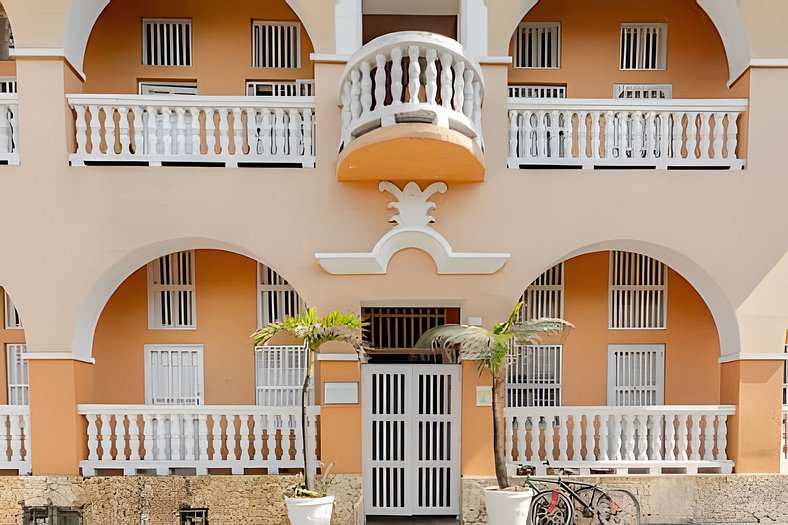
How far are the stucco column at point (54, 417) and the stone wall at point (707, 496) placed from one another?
553 centimetres

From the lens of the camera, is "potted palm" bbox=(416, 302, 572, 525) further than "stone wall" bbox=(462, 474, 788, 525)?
No

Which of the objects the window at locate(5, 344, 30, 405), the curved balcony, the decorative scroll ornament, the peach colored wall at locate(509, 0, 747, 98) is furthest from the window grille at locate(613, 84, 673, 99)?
the window at locate(5, 344, 30, 405)

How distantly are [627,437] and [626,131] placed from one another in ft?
14.3

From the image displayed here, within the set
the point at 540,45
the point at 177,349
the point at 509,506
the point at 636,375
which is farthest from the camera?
the point at 540,45

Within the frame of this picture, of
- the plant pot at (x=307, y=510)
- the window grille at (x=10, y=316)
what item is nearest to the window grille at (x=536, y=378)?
the plant pot at (x=307, y=510)

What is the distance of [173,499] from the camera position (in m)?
7.68

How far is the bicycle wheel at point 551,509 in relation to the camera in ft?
23.7

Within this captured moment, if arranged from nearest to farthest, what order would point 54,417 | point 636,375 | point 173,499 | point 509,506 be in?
point 509,506
point 54,417
point 173,499
point 636,375

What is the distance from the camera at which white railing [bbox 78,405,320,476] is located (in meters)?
7.68

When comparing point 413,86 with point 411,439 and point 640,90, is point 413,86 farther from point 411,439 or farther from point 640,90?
point 411,439

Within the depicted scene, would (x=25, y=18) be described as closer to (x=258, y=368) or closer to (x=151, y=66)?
(x=151, y=66)

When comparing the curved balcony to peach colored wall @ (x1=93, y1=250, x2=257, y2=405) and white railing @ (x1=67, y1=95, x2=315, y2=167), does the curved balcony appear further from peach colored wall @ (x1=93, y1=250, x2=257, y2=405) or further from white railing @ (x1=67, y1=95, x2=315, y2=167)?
peach colored wall @ (x1=93, y1=250, x2=257, y2=405)

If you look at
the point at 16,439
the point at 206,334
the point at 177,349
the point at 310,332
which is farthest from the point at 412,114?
the point at 16,439

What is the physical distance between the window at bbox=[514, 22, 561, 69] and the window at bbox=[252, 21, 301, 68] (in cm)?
377
